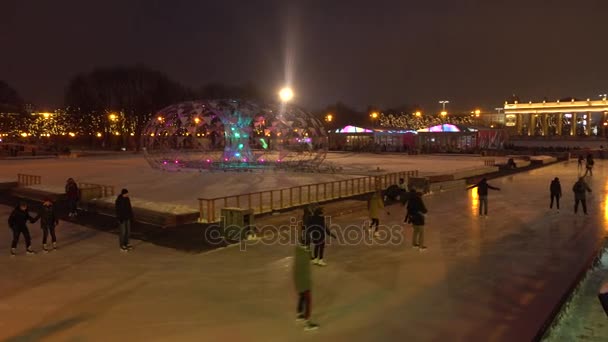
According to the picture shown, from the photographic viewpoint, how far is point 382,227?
1211cm

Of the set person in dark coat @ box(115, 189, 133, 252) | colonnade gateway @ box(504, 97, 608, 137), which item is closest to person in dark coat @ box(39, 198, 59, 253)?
person in dark coat @ box(115, 189, 133, 252)

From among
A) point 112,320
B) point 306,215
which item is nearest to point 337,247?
point 306,215

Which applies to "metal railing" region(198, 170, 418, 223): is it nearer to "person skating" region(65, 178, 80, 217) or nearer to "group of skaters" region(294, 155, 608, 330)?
"group of skaters" region(294, 155, 608, 330)

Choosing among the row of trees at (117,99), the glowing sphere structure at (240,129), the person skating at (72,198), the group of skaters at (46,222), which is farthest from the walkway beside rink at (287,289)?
the row of trees at (117,99)

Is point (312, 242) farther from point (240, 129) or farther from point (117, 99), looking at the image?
point (117, 99)

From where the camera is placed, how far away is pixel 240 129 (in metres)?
28.4

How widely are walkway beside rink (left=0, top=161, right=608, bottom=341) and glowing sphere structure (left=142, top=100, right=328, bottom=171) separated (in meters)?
16.5

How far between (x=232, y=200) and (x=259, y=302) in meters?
9.34

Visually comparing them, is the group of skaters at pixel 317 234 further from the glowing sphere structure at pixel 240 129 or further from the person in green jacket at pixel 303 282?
the glowing sphere structure at pixel 240 129

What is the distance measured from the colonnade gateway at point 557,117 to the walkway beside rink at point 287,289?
4344 inches

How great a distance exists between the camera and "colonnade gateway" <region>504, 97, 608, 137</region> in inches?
4242

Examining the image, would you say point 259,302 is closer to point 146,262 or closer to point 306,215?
point 306,215

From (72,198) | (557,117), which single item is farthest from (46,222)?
(557,117)

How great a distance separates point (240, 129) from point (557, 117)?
108 meters
